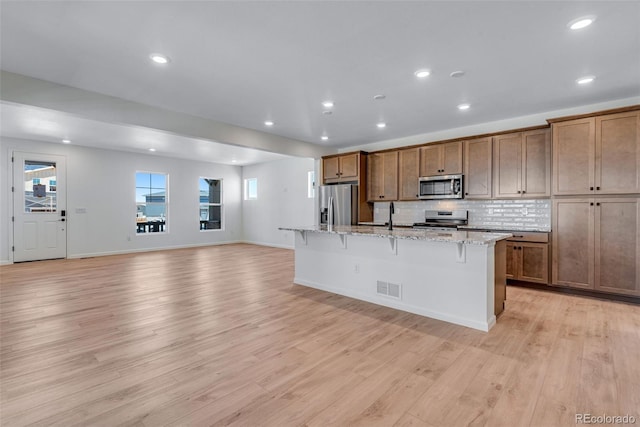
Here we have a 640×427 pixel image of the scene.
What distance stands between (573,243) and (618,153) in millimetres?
1203

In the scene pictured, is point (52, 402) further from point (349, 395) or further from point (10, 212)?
point (10, 212)

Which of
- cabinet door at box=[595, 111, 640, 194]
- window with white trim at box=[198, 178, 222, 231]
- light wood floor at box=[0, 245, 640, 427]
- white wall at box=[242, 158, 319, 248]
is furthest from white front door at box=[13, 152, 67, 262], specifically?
cabinet door at box=[595, 111, 640, 194]

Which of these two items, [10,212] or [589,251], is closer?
[589,251]

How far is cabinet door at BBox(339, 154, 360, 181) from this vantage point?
21.0ft

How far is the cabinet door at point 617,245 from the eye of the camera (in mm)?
3629

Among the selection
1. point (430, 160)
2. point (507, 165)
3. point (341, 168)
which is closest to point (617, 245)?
point (507, 165)

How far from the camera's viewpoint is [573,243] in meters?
4.01

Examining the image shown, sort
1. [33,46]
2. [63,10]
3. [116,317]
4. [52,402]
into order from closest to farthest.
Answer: [52,402] → [63,10] → [33,46] → [116,317]

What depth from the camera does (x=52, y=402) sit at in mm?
1852

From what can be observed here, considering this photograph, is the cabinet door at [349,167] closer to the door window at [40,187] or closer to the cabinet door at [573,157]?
the cabinet door at [573,157]

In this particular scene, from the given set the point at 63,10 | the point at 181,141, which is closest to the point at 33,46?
the point at 63,10

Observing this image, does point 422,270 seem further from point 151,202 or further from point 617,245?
point 151,202

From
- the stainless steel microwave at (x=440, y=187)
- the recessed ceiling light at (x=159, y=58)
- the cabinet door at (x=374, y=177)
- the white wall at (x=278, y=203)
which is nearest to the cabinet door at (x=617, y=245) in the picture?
the stainless steel microwave at (x=440, y=187)

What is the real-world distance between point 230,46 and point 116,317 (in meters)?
3.03
